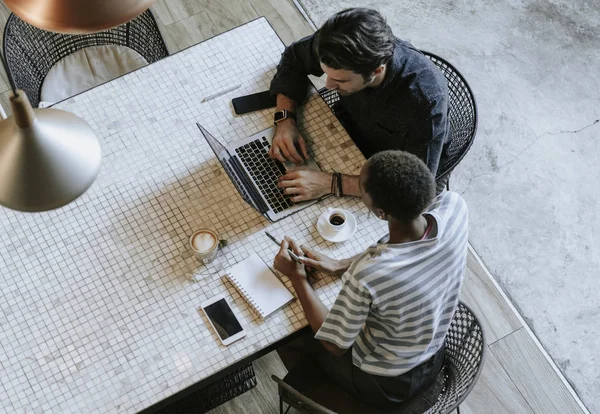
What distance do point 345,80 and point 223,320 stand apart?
839 millimetres

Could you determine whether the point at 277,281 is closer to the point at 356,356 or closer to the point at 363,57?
the point at 356,356

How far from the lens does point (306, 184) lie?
7.30 feet

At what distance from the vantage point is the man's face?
7.22 feet

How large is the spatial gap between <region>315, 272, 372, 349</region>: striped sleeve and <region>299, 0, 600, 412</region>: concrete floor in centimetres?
139

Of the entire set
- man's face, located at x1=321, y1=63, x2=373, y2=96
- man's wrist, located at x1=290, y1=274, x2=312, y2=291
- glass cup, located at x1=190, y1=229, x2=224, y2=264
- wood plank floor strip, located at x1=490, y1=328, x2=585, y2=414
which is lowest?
wood plank floor strip, located at x1=490, y1=328, x2=585, y2=414

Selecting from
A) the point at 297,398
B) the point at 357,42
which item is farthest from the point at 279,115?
the point at 297,398

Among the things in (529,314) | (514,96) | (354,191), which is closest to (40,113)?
(354,191)

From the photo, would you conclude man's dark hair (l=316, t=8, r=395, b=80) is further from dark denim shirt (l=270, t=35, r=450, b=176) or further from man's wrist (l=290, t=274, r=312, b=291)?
man's wrist (l=290, t=274, r=312, b=291)

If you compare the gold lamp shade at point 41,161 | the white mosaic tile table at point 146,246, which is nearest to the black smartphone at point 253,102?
the white mosaic tile table at point 146,246

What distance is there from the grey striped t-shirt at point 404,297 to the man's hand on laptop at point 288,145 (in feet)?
1.69

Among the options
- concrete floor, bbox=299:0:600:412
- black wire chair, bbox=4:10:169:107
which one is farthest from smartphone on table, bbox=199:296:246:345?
concrete floor, bbox=299:0:600:412

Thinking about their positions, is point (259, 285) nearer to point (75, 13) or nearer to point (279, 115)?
point (279, 115)

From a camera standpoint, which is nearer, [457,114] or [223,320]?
[223,320]

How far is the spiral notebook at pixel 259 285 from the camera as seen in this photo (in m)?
2.05
